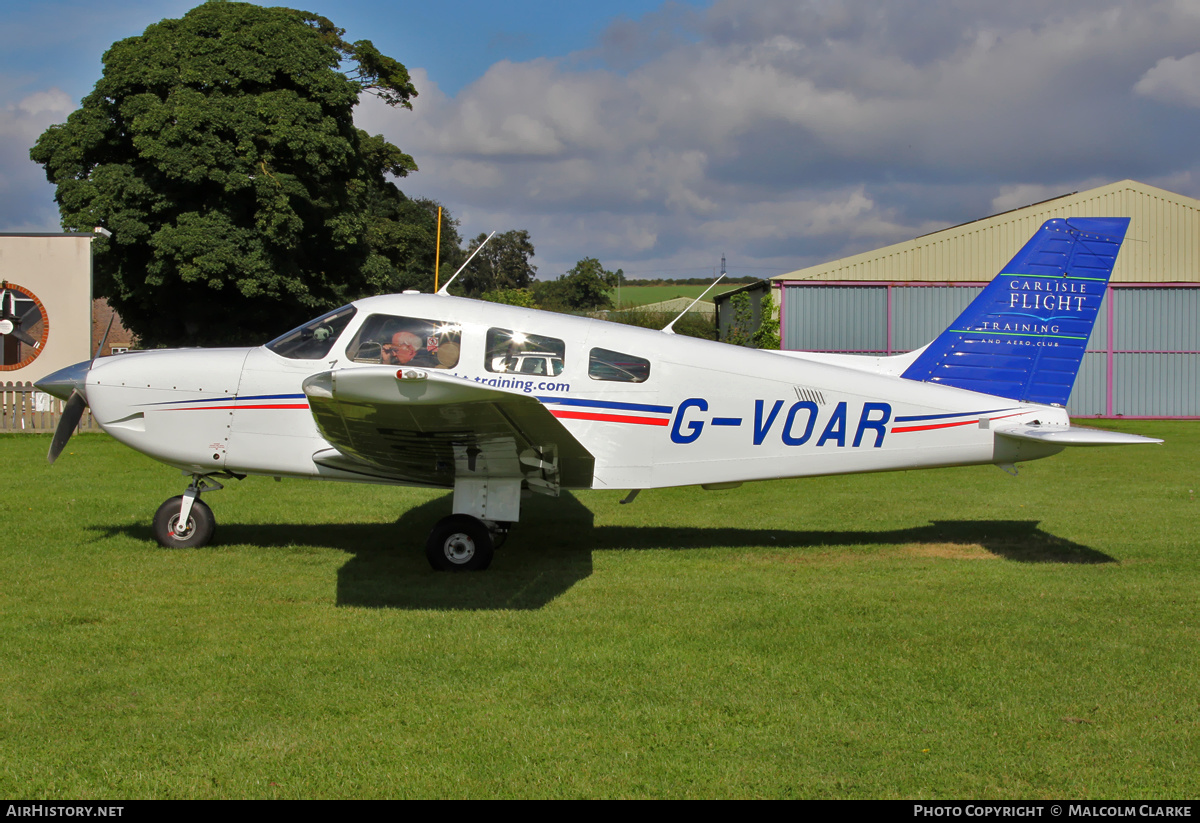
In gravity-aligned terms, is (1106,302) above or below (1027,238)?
below

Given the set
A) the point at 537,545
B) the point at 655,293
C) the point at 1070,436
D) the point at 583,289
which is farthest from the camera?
the point at 655,293

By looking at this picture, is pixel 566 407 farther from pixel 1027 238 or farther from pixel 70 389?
pixel 1027 238

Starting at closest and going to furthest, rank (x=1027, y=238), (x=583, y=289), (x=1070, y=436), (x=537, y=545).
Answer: (x=1070, y=436) < (x=537, y=545) < (x=1027, y=238) < (x=583, y=289)

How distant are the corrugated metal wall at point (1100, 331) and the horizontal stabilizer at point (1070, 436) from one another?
18504 millimetres

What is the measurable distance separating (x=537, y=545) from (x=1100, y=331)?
911 inches

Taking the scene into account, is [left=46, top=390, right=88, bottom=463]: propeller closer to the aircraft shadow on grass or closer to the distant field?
the aircraft shadow on grass

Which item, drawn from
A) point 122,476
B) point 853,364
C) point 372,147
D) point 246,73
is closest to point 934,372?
point 853,364

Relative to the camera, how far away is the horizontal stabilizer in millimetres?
6473

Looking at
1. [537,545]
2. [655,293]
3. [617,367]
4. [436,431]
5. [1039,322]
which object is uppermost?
[655,293]

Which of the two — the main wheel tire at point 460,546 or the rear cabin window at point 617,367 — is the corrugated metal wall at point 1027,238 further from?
the main wheel tire at point 460,546

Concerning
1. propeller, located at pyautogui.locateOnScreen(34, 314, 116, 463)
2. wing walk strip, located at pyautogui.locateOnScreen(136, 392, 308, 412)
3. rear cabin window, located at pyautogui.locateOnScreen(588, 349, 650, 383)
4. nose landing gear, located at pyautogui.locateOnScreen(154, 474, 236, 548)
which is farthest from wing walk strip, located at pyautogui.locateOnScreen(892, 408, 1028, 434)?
propeller, located at pyautogui.locateOnScreen(34, 314, 116, 463)

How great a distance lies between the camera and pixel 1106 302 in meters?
25.4

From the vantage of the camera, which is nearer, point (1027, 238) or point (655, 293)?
point (1027, 238)

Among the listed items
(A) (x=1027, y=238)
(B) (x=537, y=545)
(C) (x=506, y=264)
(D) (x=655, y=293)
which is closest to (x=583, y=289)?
(C) (x=506, y=264)
